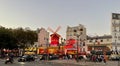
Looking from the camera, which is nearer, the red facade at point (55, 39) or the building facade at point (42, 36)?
the red facade at point (55, 39)

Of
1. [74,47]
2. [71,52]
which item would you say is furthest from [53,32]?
[74,47]

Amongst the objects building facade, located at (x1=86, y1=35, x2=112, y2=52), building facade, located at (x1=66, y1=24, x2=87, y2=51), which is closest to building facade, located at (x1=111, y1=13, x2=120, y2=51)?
building facade, located at (x1=86, y1=35, x2=112, y2=52)

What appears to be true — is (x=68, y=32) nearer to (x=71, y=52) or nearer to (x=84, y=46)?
(x=84, y=46)

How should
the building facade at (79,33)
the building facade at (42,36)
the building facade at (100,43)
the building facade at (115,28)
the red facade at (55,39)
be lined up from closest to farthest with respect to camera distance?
the building facade at (100,43), the building facade at (115,28), the red facade at (55,39), the building facade at (79,33), the building facade at (42,36)

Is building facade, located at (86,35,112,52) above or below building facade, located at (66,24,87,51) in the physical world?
below

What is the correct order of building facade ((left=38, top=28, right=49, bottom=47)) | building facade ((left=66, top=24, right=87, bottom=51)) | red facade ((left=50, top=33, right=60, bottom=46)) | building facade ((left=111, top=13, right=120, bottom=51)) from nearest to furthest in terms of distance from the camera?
building facade ((left=111, top=13, right=120, bottom=51)), red facade ((left=50, top=33, right=60, bottom=46)), building facade ((left=66, top=24, right=87, bottom=51)), building facade ((left=38, top=28, right=49, bottom=47))

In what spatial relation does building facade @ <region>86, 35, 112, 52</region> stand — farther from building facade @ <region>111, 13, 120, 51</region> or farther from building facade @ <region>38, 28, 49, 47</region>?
building facade @ <region>38, 28, 49, 47</region>

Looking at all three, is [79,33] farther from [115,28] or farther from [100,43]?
[115,28]

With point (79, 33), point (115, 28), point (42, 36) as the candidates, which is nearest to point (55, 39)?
point (79, 33)

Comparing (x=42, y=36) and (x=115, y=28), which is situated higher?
(x=115, y=28)

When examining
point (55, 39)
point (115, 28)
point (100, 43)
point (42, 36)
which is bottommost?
point (100, 43)

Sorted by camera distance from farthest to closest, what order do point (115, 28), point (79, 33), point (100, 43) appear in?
1. point (79, 33)
2. point (100, 43)
3. point (115, 28)

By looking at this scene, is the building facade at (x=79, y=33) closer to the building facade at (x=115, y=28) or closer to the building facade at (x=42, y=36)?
the building facade at (x=42, y=36)

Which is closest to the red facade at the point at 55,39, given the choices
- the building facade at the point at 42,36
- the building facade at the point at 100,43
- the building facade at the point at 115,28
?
the building facade at the point at 100,43
